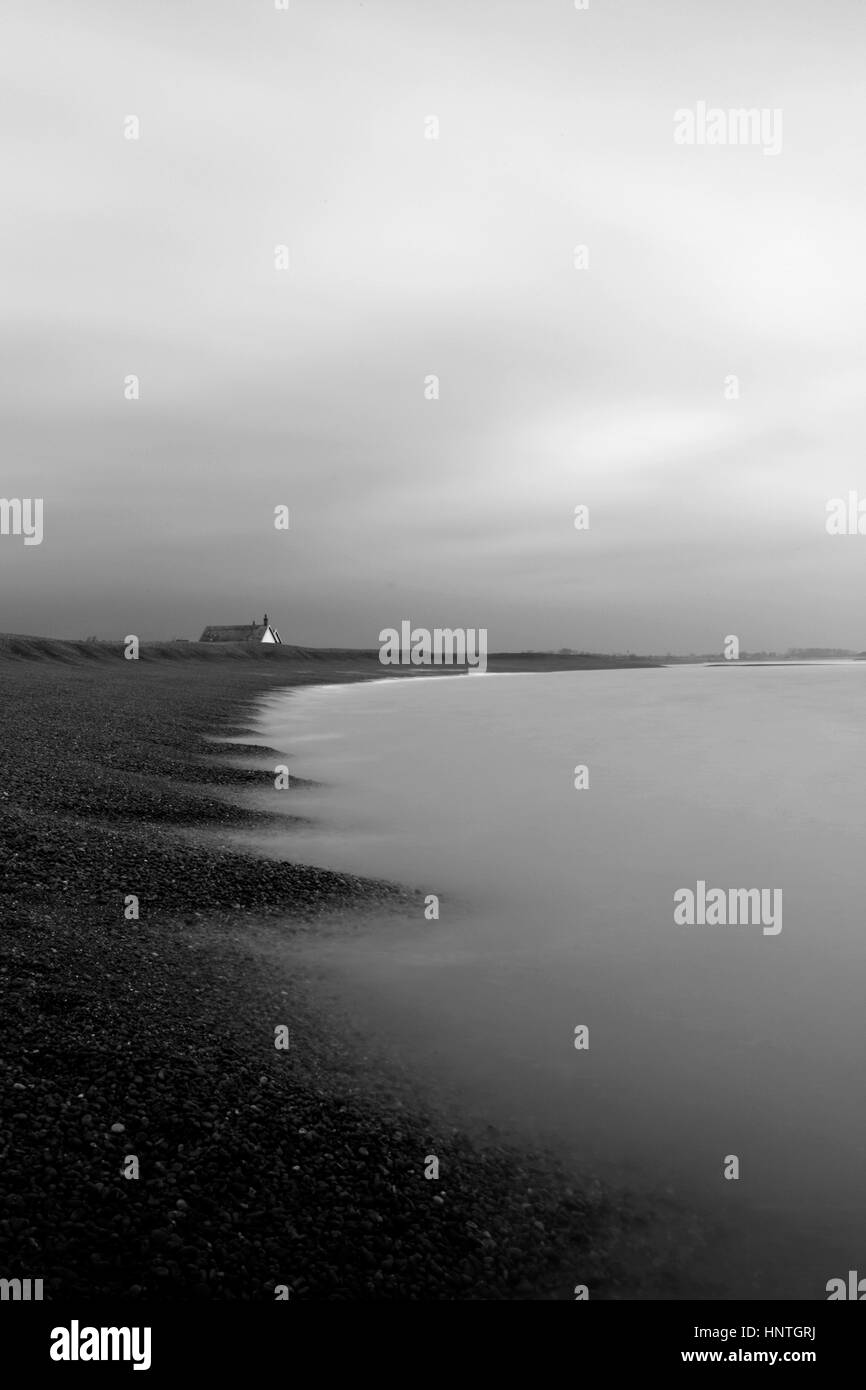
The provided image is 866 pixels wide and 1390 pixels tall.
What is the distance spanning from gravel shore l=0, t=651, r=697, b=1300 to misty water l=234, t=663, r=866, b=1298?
76 centimetres

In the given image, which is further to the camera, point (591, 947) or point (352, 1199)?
point (591, 947)

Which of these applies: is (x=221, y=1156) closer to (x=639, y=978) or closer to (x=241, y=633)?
(x=639, y=978)

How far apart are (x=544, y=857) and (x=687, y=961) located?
5.83m

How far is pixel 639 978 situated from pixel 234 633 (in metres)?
163

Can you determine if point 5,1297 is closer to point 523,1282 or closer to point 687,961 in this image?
point 523,1282

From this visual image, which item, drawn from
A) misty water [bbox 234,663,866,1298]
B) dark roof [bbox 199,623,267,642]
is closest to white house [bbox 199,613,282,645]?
dark roof [bbox 199,623,267,642]

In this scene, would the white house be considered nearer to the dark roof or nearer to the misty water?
the dark roof

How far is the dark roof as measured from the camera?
536ft

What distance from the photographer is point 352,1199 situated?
584cm

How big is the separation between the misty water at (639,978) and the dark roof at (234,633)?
14075 centimetres

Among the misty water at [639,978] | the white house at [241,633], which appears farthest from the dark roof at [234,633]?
the misty water at [639,978]

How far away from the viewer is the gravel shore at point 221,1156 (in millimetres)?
5234

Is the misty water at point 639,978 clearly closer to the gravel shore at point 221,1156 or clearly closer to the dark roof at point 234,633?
the gravel shore at point 221,1156

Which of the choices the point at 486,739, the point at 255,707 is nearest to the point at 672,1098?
the point at 486,739
